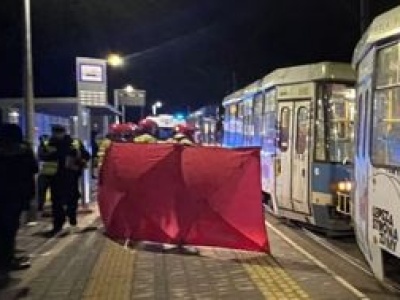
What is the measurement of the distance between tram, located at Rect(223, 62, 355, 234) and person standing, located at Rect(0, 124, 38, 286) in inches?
205

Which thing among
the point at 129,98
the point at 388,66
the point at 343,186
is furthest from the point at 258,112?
the point at 129,98

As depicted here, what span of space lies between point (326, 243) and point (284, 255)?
1.88 m

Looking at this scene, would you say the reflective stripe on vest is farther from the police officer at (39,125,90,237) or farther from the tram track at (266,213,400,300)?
the tram track at (266,213,400,300)

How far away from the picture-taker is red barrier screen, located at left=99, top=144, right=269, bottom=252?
1271cm

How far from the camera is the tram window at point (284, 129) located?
16938mm

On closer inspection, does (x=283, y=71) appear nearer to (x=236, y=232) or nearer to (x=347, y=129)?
(x=347, y=129)

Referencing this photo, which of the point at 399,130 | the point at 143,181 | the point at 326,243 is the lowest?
the point at 326,243

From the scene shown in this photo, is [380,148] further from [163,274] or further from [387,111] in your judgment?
[163,274]

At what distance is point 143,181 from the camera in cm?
1372

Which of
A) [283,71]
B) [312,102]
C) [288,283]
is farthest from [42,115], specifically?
[288,283]

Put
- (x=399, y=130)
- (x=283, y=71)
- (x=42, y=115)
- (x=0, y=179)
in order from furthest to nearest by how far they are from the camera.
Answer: (x=42, y=115) → (x=283, y=71) → (x=0, y=179) → (x=399, y=130)

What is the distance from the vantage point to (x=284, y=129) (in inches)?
676

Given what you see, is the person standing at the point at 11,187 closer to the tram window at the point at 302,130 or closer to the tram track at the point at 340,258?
the tram track at the point at 340,258

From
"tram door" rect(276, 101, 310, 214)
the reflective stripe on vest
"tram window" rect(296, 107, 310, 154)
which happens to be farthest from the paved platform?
"tram window" rect(296, 107, 310, 154)
